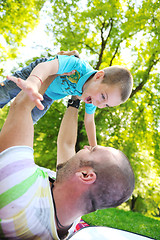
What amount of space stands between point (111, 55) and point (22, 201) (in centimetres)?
919

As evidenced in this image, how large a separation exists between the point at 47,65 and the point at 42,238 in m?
1.25

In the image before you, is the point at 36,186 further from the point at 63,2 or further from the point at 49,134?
the point at 63,2

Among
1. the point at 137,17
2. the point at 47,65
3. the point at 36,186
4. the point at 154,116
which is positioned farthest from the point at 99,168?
the point at 137,17

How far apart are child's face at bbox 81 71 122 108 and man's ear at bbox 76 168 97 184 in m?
0.97

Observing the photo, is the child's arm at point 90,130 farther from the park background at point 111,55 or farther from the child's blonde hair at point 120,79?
the park background at point 111,55

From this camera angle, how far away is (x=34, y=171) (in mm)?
858

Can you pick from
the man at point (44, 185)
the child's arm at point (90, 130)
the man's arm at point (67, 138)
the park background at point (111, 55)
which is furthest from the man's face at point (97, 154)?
the park background at point (111, 55)

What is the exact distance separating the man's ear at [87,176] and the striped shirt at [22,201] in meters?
0.18

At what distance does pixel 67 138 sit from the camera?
169cm

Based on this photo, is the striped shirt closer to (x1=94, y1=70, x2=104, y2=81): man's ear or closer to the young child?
the young child

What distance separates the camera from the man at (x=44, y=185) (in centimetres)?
76

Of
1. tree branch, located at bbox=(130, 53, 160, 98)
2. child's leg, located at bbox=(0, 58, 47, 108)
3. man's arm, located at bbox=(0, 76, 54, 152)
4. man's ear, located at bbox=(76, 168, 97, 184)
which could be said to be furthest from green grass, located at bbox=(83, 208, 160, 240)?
tree branch, located at bbox=(130, 53, 160, 98)

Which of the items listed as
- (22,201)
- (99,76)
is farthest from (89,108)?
(22,201)

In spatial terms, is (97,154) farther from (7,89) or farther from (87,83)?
(7,89)
